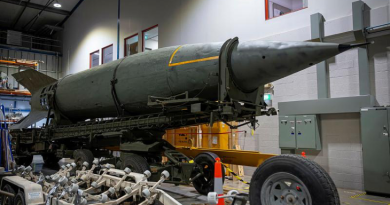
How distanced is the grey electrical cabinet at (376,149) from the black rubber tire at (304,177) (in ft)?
14.3

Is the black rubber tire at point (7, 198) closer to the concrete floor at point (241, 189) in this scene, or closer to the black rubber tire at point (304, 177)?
the concrete floor at point (241, 189)

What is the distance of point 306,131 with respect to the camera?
792 cm

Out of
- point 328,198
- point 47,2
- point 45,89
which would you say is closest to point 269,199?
point 328,198

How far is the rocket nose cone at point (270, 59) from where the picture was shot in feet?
14.2

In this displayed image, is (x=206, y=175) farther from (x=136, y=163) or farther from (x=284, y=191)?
(x=284, y=191)

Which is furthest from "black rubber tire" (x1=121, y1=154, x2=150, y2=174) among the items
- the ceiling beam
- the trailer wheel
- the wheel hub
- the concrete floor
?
the ceiling beam

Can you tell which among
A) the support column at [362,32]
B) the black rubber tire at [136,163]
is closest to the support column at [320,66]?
the support column at [362,32]

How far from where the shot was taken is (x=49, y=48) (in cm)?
2459

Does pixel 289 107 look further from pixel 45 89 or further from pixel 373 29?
pixel 45 89

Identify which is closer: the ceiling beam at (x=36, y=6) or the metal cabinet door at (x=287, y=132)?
the metal cabinet door at (x=287, y=132)

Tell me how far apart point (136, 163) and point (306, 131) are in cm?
459

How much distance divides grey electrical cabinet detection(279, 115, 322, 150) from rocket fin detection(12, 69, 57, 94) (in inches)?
314

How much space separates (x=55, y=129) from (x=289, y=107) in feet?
22.3

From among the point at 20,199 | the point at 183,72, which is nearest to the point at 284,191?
the point at 183,72
